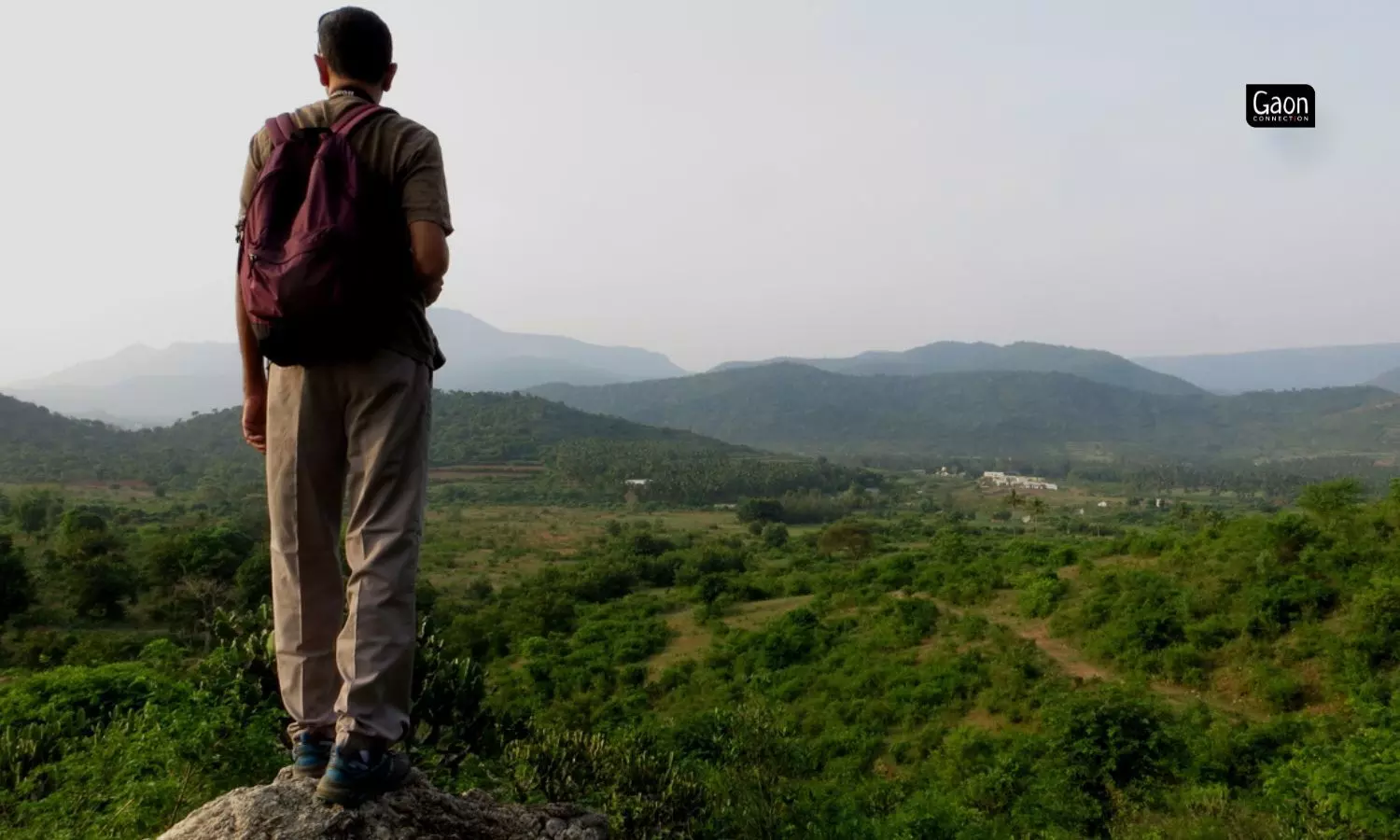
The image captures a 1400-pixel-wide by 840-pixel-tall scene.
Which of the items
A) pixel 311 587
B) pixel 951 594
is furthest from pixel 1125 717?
pixel 311 587

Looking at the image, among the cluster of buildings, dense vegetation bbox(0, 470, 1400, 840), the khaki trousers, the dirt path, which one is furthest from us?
the cluster of buildings

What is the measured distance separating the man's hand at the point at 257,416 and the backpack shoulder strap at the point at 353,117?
2.96 ft

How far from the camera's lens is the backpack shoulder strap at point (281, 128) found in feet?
7.77

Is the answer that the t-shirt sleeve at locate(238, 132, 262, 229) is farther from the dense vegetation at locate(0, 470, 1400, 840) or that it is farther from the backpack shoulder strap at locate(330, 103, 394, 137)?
the dense vegetation at locate(0, 470, 1400, 840)

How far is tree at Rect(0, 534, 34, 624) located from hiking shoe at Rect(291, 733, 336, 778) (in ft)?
93.8

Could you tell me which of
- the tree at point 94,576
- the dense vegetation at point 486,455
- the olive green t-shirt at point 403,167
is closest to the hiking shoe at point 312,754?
the olive green t-shirt at point 403,167

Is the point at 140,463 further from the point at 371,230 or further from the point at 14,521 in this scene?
the point at 371,230

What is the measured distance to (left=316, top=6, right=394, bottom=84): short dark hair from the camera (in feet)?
8.10

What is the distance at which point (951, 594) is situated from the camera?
21.0 m

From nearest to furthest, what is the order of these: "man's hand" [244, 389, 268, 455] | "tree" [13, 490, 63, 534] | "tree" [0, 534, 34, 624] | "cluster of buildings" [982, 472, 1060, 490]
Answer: "man's hand" [244, 389, 268, 455] → "tree" [0, 534, 34, 624] → "tree" [13, 490, 63, 534] → "cluster of buildings" [982, 472, 1060, 490]

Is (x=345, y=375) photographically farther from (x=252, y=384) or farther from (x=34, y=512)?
(x=34, y=512)

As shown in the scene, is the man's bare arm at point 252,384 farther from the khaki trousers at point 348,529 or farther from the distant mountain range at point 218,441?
the distant mountain range at point 218,441

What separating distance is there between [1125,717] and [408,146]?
12667 millimetres

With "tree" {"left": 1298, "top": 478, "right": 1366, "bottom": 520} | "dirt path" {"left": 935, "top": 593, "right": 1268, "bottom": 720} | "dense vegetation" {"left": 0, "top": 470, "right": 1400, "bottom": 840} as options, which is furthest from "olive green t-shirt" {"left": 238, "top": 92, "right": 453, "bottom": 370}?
"tree" {"left": 1298, "top": 478, "right": 1366, "bottom": 520}
